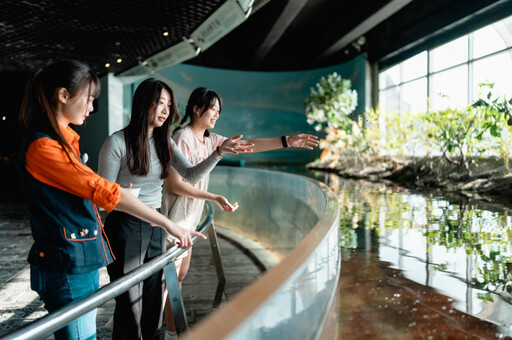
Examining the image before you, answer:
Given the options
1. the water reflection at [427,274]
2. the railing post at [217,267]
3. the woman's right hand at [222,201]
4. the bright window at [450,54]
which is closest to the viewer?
the water reflection at [427,274]

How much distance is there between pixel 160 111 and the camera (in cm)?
186

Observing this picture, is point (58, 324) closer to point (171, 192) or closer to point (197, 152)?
point (171, 192)

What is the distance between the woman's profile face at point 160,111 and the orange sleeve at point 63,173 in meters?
0.71

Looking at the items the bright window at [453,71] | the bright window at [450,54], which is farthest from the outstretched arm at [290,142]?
the bright window at [450,54]

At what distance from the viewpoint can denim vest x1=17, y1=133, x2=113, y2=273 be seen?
1.19 meters

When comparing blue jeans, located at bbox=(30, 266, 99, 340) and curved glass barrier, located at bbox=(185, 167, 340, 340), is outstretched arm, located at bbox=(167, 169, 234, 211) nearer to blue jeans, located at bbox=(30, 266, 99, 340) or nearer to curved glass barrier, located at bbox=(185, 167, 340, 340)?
curved glass barrier, located at bbox=(185, 167, 340, 340)

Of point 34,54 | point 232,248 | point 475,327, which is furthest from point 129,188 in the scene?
point 34,54

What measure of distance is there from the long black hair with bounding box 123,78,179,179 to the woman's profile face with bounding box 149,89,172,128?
1 centimetres

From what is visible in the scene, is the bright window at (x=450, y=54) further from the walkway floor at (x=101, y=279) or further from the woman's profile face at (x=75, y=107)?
the woman's profile face at (x=75, y=107)

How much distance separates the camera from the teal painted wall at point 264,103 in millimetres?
18422

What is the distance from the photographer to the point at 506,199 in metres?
4.06

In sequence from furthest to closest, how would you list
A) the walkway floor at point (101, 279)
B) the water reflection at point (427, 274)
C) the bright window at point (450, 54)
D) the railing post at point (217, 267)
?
the bright window at point (450, 54)
the railing post at point (217, 267)
the walkway floor at point (101, 279)
the water reflection at point (427, 274)

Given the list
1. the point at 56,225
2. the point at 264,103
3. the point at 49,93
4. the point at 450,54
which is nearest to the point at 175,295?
the point at 56,225

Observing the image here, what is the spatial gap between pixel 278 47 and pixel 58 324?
17678 mm
